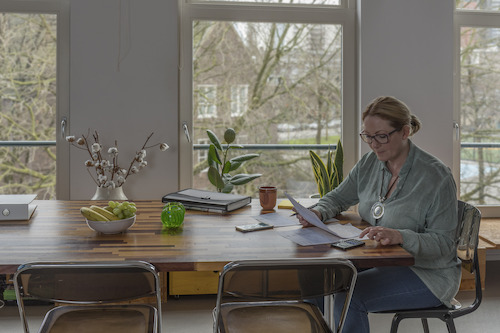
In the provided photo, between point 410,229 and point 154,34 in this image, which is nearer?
point 410,229

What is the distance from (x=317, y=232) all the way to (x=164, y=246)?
0.61 m

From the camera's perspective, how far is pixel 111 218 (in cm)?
206

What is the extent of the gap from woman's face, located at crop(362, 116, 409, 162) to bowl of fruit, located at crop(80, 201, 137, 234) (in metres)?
1.06

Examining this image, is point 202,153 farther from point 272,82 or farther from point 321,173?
point 321,173

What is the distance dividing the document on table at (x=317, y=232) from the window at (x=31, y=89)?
2.42 metres

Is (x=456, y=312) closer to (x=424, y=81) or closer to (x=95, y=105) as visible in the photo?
(x=424, y=81)

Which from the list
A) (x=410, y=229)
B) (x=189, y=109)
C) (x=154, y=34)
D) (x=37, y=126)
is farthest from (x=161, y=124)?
(x=410, y=229)

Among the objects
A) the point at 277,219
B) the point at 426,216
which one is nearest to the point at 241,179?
the point at 277,219

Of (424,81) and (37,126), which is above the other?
(424,81)

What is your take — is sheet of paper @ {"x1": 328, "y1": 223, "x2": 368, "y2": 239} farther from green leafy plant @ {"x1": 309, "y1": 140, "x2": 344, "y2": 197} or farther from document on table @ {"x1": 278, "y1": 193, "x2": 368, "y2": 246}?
green leafy plant @ {"x1": 309, "y1": 140, "x2": 344, "y2": 197}

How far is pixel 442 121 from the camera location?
4.12 meters

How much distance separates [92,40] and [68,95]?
445 mm

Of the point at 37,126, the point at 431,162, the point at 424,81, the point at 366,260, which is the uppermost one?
the point at 424,81

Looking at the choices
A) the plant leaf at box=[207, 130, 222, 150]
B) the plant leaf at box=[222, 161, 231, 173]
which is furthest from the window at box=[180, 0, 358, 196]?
the plant leaf at box=[222, 161, 231, 173]
